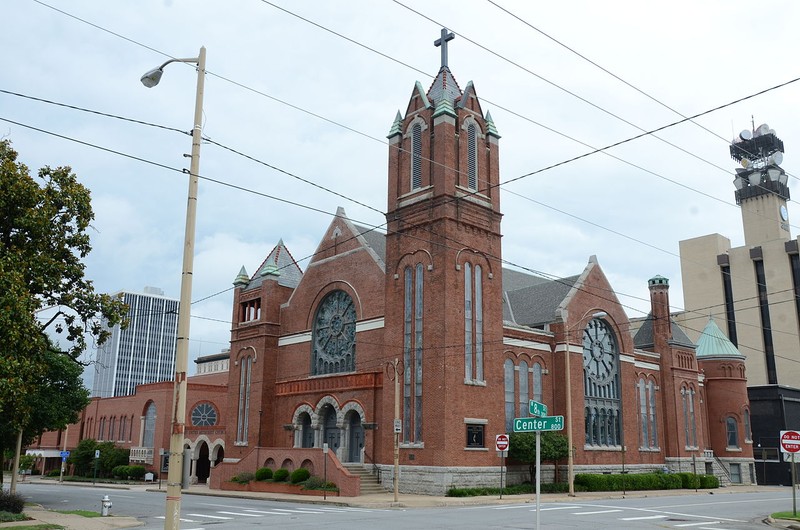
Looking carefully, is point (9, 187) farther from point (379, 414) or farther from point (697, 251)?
point (697, 251)

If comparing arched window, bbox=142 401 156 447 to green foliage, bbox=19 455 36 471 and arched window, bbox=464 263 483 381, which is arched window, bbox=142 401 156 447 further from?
arched window, bbox=464 263 483 381

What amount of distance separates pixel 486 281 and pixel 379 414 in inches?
365

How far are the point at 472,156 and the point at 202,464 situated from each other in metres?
31.7

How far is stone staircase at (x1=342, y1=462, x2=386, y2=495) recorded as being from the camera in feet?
121

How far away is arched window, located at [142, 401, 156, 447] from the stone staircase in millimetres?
29513

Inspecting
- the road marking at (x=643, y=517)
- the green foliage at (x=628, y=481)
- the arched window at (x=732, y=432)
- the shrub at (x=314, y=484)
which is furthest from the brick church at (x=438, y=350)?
the road marking at (x=643, y=517)

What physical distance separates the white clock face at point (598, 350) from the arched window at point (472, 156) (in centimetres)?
1325

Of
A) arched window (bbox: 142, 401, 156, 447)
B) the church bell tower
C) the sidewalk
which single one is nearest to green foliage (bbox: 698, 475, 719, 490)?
the sidewalk

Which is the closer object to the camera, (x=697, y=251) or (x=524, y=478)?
(x=524, y=478)

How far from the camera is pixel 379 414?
39.5 metres

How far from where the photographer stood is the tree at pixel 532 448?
38688 millimetres

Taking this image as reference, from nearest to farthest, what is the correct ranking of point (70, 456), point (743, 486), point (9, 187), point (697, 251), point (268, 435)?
point (9, 187) → point (268, 435) → point (743, 486) → point (70, 456) → point (697, 251)

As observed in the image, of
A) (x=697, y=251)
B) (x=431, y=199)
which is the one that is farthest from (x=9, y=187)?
(x=697, y=251)

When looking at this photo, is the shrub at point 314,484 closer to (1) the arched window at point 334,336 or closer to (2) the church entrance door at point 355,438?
(2) the church entrance door at point 355,438
